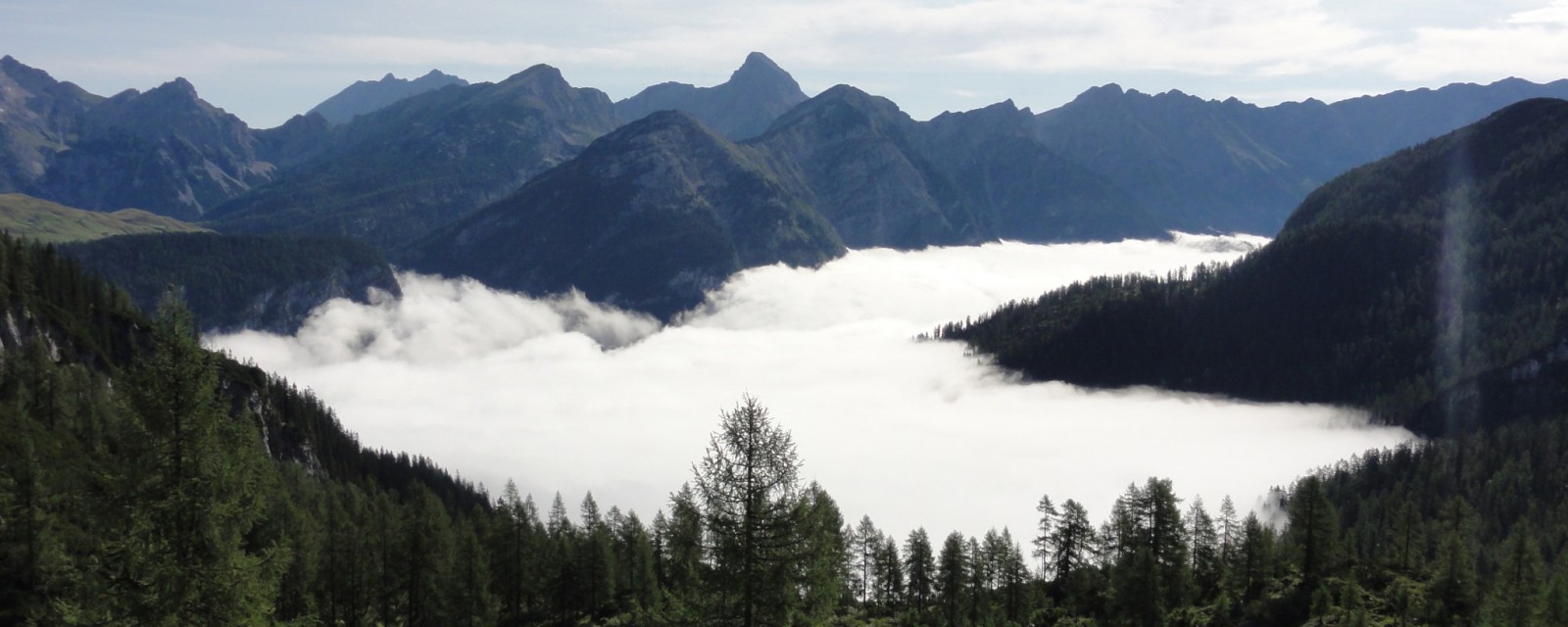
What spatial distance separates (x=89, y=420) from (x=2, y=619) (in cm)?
5731

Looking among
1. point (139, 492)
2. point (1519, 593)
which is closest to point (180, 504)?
point (139, 492)

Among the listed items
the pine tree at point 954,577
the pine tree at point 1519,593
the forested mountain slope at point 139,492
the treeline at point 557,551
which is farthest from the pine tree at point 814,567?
the pine tree at point 954,577

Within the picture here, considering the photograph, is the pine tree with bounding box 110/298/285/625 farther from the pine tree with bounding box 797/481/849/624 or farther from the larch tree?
the pine tree with bounding box 797/481/849/624

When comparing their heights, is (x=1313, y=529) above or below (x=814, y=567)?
below

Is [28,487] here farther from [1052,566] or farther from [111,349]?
[111,349]

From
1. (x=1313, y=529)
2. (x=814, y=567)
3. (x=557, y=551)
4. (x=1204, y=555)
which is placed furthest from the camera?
(x=557, y=551)

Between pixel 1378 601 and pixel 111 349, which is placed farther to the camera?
pixel 111 349

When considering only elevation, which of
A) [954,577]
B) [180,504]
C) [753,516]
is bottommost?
[954,577]

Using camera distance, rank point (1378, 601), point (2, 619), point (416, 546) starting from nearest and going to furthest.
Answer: point (2, 619), point (1378, 601), point (416, 546)

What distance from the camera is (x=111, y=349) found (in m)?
156

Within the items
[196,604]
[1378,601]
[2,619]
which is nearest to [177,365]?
[196,604]

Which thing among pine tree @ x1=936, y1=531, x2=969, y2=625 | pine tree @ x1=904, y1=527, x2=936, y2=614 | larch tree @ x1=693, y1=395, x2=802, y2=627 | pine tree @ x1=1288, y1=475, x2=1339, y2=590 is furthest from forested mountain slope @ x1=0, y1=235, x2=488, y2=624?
pine tree @ x1=1288, y1=475, x2=1339, y2=590

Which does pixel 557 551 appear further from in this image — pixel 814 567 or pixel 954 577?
pixel 814 567

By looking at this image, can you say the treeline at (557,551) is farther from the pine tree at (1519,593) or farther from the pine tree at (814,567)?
the pine tree at (1519,593)
